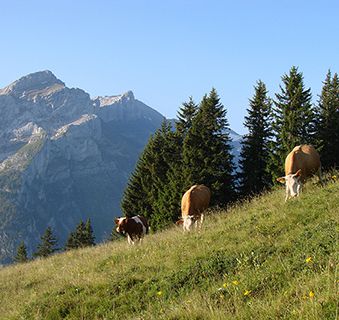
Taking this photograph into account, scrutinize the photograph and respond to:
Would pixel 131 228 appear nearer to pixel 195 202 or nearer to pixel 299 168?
pixel 195 202

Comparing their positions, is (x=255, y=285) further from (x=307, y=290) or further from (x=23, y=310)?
(x=23, y=310)

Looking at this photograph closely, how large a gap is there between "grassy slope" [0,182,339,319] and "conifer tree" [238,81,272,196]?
18.4 meters

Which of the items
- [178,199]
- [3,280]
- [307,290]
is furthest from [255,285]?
[178,199]

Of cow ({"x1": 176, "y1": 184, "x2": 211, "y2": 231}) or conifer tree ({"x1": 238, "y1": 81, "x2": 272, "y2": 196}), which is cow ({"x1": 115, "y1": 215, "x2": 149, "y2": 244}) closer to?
cow ({"x1": 176, "y1": 184, "x2": 211, "y2": 231})

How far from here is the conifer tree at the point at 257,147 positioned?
34688mm

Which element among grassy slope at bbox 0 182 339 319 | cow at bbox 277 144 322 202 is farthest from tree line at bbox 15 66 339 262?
grassy slope at bbox 0 182 339 319

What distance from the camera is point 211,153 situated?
3538 centimetres

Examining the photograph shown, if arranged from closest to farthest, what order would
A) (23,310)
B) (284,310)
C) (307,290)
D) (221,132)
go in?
(284,310) < (307,290) < (23,310) < (221,132)

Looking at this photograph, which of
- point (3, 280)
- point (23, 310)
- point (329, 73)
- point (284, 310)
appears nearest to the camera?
point (284, 310)

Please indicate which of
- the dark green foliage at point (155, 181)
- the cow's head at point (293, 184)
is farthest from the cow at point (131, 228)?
the dark green foliage at point (155, 181)

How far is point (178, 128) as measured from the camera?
41531 mm

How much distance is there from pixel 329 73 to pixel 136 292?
35003 millimetres

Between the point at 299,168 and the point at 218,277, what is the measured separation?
9.76 m

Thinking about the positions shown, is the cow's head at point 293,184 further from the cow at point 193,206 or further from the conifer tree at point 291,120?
the conifer tree at point 291,120
